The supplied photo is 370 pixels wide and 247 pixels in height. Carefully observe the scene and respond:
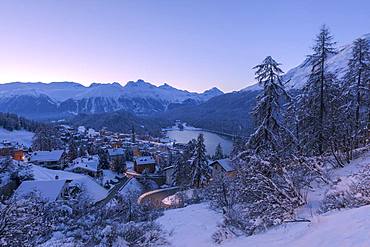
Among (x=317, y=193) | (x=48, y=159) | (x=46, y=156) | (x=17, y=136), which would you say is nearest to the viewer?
(x=317, y=193)

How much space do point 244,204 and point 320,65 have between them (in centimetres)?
1307

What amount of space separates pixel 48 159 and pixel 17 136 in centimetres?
5406

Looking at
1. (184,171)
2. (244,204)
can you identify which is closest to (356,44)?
(244,204)

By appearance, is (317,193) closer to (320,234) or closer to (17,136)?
(320,234)

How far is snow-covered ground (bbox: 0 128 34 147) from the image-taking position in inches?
3961

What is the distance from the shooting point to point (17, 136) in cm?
10619

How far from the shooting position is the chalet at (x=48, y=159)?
201 ft

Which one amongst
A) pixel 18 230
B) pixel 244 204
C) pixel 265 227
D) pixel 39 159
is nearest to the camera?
pixel 18 230

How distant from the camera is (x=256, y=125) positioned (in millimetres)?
18453

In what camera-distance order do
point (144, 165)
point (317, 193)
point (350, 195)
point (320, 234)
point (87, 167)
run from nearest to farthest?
Answer: point (320, 234)
point (350, 195)
point (317, 193)
point (87, 167)
point (144, 165)

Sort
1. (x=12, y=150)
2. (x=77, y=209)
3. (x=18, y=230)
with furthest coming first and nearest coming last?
(x=12, y=150), (x=77, y=209), (x=18, y=230)

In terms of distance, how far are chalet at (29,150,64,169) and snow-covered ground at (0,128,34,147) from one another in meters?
40.7

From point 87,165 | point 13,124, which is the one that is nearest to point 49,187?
point 87,165

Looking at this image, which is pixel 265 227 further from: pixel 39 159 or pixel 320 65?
pixel 39 159
